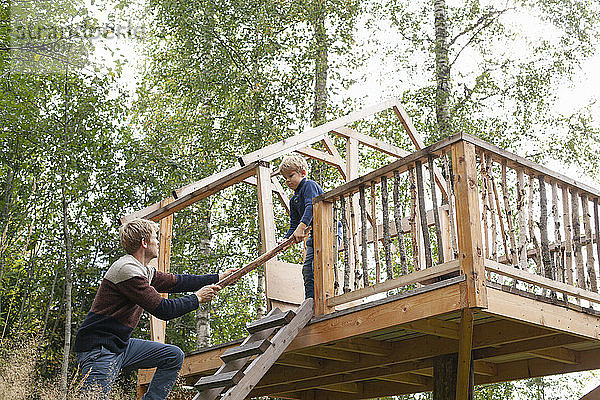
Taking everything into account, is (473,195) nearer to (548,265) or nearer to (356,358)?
(548,265)

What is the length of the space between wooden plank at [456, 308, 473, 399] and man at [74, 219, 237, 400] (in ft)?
6.03

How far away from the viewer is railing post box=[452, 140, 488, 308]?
A: 4469mm

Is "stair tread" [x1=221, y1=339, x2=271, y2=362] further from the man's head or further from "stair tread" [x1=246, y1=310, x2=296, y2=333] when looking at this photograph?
the man's head

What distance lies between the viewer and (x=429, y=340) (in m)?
6.08

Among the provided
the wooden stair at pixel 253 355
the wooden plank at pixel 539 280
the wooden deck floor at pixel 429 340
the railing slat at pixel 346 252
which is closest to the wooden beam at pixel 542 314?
the wooden deck floor at pixel 429 340

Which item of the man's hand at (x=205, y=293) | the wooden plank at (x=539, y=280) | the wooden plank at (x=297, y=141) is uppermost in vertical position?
the wooden plank at (x=297, y=141)

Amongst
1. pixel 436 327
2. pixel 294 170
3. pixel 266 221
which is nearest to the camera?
pixel 436 327

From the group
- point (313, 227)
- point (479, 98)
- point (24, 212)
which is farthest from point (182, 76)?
point (313, 227)

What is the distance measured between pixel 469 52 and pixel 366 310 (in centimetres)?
1187

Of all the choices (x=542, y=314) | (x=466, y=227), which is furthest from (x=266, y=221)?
(x=542, y=314)

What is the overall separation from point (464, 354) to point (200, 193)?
3173mm

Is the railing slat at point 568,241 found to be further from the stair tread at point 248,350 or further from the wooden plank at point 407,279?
Result: the stair tread at point 248,350

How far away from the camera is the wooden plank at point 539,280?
4594 millimetres

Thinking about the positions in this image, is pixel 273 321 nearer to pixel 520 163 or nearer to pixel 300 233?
pixel 300 233
